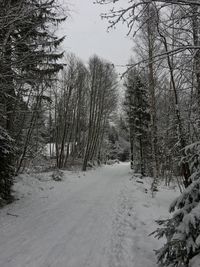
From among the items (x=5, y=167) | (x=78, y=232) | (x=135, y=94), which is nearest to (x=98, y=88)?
(x=135, y=94)

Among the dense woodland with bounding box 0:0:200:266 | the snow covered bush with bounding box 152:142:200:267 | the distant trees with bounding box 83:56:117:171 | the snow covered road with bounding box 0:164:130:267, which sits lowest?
the snow covered road with bounding box 0:164:130:267

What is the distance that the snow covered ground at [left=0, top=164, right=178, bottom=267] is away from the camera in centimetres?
449

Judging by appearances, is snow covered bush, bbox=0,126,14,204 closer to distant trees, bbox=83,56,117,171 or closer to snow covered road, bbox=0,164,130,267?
snow covered road, bbox=0,164,130,267

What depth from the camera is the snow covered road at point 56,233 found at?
4.48m

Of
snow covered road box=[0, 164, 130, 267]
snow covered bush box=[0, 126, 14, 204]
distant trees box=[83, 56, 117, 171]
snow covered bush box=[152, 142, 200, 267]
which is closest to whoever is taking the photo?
snow covered bush box=[152, 142, 200, 267]

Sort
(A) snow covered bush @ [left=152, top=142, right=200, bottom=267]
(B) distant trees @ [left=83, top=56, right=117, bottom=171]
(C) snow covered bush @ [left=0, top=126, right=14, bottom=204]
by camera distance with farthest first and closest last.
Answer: (B) distant trees @ [left=83, top=56, right=117, bottom=171], (C) snow covered bush @ [left=0, top=126, right=14, bottom=204], (A) snow covered bush @ [left=152, top=142, right=200, bottom=267]

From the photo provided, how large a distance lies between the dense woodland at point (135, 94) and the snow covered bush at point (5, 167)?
0.12 ft

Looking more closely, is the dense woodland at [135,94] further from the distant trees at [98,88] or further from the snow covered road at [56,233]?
the snow covered road at [56,233]

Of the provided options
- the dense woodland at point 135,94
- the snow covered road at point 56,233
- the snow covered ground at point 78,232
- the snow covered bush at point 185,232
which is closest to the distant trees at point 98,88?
the dense woodland at point 135,94

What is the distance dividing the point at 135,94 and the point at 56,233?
1663 cm

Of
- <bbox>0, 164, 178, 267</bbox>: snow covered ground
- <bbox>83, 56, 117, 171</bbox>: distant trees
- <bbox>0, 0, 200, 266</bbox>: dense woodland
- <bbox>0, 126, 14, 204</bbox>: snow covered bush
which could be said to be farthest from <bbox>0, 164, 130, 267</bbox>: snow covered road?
<bbox>83, 56, 117, 171</bbox>: distant trees

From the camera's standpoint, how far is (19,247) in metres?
5.02

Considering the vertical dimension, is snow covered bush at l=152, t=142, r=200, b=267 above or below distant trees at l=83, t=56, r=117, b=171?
below

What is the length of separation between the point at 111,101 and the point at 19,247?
26821mm
